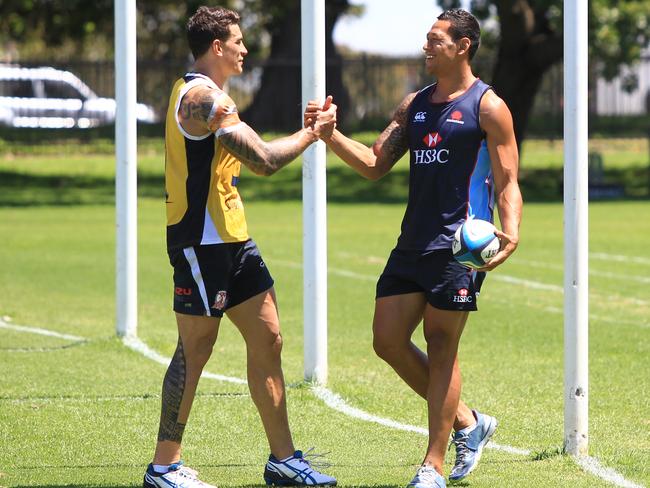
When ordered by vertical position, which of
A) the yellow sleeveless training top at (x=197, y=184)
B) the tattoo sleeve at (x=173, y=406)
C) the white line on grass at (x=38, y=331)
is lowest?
the white line on grass at (x=38, y=331)

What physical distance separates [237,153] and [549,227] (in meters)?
17.4

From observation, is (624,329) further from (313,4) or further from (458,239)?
(458,239)

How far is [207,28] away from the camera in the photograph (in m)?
6.59

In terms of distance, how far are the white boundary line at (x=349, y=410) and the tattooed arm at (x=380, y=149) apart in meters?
1.88

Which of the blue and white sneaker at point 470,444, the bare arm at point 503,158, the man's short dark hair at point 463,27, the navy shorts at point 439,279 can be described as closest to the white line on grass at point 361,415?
the blue and white sneaker at point 470,444

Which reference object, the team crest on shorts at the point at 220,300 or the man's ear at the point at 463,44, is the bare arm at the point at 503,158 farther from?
the team crest on shorts at the point at 220,300

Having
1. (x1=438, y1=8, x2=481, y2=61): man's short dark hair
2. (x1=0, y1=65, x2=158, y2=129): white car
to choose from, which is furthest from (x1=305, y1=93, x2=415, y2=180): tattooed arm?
(x1=0, y1=65, x2=158, y2=129): white car

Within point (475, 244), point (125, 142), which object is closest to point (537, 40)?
point (125, 142)

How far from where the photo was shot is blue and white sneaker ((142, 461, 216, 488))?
6.48 metres

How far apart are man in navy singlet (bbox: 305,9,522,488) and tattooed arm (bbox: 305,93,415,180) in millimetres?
194

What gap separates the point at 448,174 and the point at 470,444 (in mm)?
1501

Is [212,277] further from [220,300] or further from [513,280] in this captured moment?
[513,280]

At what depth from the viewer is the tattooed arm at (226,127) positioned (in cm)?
629

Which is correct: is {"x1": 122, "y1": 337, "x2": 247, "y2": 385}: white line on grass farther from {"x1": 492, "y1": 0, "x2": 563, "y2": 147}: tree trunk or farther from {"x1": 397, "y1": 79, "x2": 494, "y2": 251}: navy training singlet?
{"x1": 492, "y1": 0, "x2": 563, "y2": 147}: tree trunk
